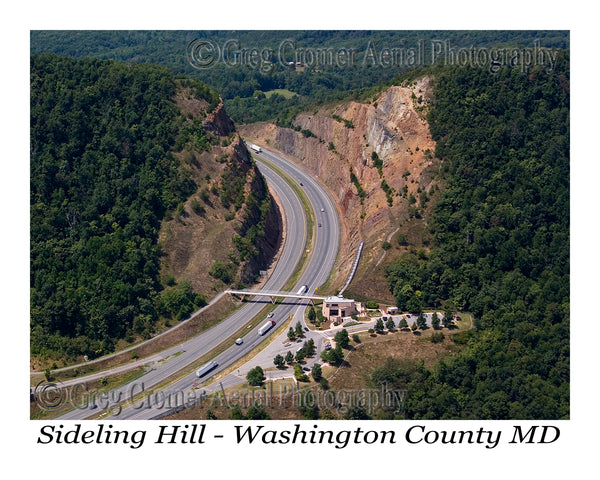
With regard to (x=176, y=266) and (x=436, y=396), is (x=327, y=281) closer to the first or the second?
(x=176, y=266)

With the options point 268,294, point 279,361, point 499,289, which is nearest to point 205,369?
point 279,361

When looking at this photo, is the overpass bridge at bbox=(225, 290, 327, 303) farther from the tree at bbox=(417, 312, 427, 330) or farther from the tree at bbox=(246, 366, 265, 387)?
the tree at bbox=(246, 366, 265, 387)

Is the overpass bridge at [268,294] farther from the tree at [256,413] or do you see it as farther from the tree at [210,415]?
the tree at [210,415]

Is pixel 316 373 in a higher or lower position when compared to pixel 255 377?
higher

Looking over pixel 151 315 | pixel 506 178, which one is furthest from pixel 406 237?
pixel 151 315

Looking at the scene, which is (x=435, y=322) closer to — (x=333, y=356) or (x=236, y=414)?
(x=333, y=356)

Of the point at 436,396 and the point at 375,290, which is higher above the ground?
the point at 375,290

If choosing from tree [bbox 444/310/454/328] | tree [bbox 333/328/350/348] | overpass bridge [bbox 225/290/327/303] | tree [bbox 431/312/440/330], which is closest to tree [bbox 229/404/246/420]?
tree [bbox 333/328/350/348]
